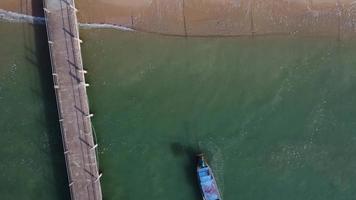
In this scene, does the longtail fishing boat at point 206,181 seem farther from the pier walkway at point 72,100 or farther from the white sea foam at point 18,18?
the white sea foam at point 18,18

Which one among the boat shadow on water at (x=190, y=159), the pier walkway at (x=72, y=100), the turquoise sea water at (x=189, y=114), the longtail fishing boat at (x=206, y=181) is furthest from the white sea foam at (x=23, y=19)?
the longtail fishing boat at (x=206, y=181)

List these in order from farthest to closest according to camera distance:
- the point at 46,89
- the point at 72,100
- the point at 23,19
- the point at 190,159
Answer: the point at 190,159 → the point at 46,89 → the point at 23,19 → the point at 72,100

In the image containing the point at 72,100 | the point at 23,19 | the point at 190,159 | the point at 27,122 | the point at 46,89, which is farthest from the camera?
the point at 190,159

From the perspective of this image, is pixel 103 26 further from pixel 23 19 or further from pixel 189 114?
pixel 189 114

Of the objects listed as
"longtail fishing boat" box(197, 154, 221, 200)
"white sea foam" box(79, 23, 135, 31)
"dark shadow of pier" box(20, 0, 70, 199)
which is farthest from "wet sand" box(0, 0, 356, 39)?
"longtail fishing boat" box(197, 154, 221, 200)

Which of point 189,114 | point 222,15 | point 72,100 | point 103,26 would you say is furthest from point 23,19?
point 222,15

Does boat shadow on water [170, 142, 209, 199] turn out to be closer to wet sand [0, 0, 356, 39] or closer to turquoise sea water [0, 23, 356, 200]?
turquoise sea water [0, 23, 356, 200]

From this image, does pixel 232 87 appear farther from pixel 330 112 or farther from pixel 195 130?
pixel 330 112
